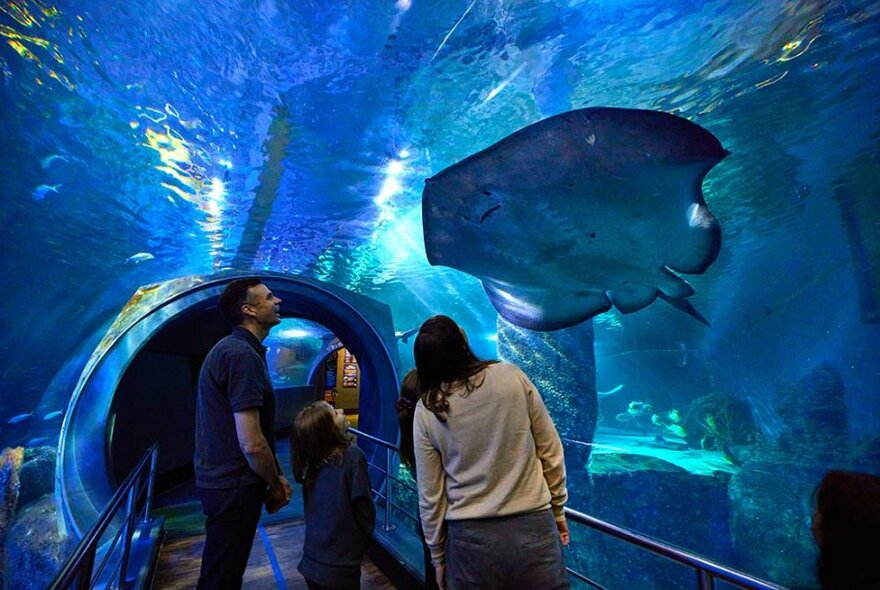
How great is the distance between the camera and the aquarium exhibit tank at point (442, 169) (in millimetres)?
3805

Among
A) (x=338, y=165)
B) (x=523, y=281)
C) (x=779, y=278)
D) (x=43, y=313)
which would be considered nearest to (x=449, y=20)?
(x=338, y=165)

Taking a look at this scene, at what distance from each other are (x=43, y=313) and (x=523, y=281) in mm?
9326

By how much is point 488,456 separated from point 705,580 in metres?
1.07

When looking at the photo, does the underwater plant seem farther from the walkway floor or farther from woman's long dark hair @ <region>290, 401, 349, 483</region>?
woman's long dark hair @ <region>290, 401, 349, 483</region>

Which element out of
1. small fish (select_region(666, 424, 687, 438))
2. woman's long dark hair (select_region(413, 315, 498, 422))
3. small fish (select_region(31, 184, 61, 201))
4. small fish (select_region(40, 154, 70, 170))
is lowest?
small fish (select_region(666, 424, 687, 438))

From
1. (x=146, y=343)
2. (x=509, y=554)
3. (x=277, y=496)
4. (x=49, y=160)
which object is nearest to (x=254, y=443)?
(x=277, y=496)

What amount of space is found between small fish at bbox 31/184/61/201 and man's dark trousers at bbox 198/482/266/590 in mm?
6573

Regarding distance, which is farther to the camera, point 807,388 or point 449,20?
point 807,388

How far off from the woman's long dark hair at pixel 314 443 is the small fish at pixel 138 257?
7554 mm

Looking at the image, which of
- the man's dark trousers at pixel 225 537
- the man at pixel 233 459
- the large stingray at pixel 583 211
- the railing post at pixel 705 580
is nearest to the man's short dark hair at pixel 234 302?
the man at pixel 233 459

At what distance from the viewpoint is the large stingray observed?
3689mm

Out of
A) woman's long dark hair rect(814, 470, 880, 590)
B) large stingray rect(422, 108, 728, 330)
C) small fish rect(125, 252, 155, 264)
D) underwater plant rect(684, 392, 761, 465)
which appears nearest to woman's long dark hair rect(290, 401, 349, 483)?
woman's long dark hair rect(814, 470, 880, 590)

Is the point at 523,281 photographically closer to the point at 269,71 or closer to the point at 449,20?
the point at 449,20

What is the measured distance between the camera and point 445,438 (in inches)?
61.6
